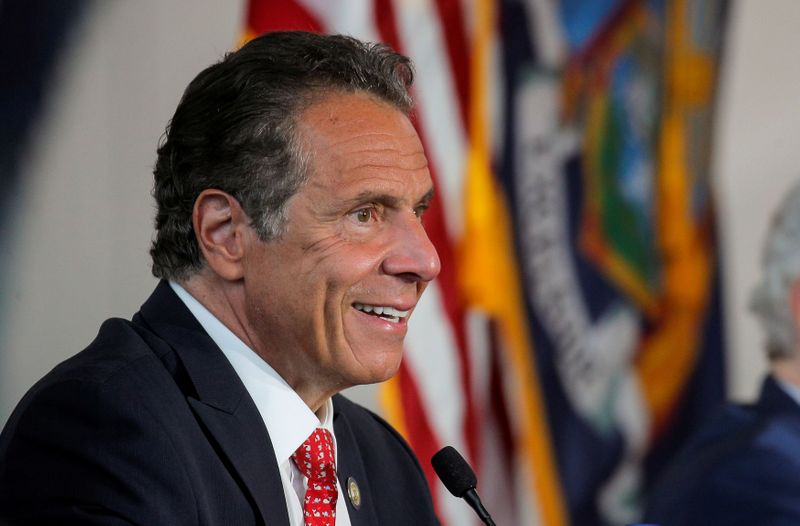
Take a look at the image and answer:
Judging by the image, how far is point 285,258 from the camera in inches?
62.7

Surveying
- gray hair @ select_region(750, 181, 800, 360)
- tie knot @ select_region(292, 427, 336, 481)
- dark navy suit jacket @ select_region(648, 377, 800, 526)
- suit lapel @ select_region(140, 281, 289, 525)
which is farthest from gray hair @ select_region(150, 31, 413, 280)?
gray hair @ select_region(750, 181, 800, 360)

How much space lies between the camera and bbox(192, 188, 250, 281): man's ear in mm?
1597

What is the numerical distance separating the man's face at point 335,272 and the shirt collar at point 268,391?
0.03 m

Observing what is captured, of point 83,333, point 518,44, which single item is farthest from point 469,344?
point 83,333

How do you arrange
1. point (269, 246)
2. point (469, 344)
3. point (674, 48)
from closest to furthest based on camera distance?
point (269, 246), point (469, 344), point (674, 48)

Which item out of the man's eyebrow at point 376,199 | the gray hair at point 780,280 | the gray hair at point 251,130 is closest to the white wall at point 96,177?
the gray hair at point 251,130

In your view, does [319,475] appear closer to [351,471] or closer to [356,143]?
[351,471]

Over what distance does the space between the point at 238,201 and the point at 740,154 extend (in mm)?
1816

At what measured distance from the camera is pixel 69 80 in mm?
2244

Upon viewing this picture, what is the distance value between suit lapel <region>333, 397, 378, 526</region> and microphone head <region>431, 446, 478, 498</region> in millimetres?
174

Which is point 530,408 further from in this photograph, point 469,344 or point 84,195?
point 84,195

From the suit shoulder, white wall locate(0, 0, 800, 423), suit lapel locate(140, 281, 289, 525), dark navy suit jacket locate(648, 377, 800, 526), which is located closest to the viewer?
suit lapel locate(140, 281, 289, 525)

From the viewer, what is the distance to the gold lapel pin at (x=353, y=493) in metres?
1.68

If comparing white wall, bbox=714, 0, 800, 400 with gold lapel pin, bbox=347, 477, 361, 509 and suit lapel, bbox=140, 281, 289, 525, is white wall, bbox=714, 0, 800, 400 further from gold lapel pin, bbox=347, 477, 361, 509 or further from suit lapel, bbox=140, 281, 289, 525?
suit lapel, bbox=140, 281, 289, 525
